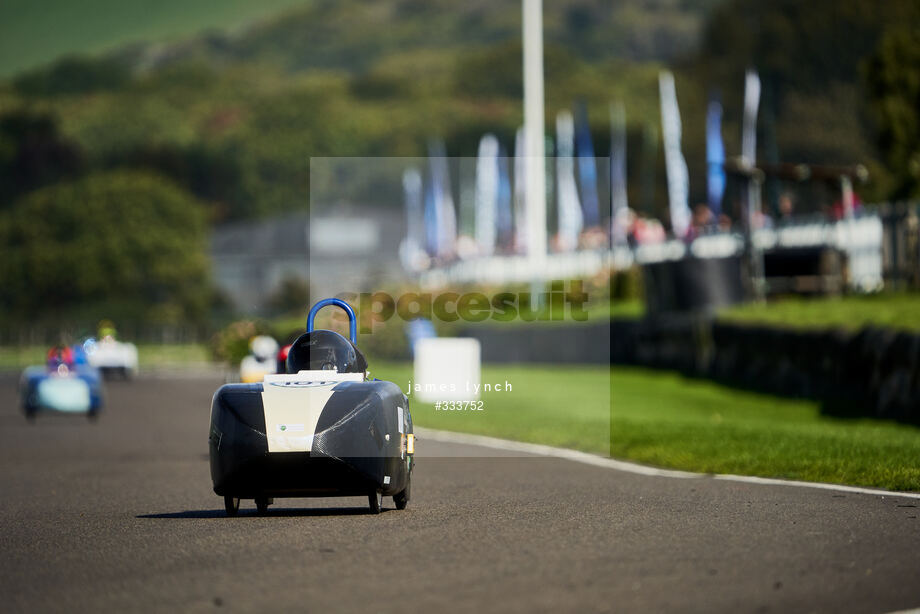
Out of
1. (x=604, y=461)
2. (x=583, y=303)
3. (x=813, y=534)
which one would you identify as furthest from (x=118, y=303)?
(x=813, y=534)

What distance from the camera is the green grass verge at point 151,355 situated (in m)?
70.8

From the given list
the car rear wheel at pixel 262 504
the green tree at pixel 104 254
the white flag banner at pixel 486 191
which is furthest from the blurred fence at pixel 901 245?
the green tree at pixel 104 254

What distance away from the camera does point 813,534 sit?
9938mm

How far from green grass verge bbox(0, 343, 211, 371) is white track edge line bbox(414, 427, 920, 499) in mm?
46028

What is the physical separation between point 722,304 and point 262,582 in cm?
2908

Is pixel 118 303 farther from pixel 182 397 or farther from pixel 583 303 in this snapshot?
pixel 182 397

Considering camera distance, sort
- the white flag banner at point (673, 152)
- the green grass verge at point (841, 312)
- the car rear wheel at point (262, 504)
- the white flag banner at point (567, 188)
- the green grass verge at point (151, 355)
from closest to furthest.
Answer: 1. the car rear wheel at point (262, 504)
2. the green grass verge at point (841, 312)
3. the white flag banner at point (673, 152)
4. the white flag banner at point (567, 188)
5. the green grass verge at point (151, 355)

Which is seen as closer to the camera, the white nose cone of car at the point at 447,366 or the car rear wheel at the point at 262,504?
the car rear wheel at the point at 262,504

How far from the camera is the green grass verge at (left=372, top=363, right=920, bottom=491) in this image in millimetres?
14938

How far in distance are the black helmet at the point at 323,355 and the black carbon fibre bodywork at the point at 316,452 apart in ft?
2.45

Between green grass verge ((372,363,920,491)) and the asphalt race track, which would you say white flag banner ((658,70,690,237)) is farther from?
the asphalt race track

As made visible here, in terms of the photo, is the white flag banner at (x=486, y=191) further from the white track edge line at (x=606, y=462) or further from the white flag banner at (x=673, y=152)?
the white track edge line at (x=606, y=462)

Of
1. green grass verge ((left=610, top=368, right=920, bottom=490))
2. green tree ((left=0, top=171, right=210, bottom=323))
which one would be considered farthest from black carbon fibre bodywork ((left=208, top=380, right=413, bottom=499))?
green tree ((left=0, top=171, right=210, bottom=323))

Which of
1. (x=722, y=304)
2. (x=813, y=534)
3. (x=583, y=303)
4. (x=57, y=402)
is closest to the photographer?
(x=813, y=534)
